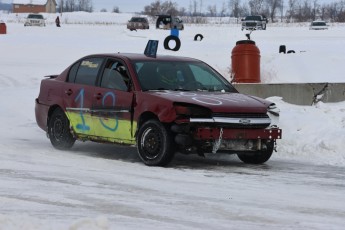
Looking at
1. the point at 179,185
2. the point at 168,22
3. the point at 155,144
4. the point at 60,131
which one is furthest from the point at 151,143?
the point at 168,22

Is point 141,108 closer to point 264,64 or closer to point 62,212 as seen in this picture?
point 62,212

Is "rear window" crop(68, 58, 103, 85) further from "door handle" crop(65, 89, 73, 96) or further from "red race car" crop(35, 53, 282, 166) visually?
"door handle" crop(65, 89, 73, 96)

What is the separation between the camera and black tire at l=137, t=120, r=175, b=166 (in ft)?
26.2

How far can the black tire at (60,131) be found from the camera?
9.72 meters

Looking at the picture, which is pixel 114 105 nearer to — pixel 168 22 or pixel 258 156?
pixel 258 156

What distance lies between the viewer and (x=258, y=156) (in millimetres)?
8844

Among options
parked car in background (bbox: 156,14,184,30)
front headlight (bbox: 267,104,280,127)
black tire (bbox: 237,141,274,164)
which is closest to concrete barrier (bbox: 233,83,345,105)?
black tire (bbox: 237,141,274,164)

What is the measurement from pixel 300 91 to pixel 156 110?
5.72 meters

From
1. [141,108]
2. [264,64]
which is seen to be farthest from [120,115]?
[264,64]

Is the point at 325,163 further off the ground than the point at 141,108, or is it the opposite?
the point at 141,108

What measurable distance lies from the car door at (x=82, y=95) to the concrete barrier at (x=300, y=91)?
4135 mm

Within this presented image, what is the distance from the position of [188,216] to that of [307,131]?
16.8ft

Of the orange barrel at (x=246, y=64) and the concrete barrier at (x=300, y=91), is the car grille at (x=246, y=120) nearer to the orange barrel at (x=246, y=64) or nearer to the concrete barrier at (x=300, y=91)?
the concrete barrier at (x=300, y=91)

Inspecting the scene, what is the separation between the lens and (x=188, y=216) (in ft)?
18.2
